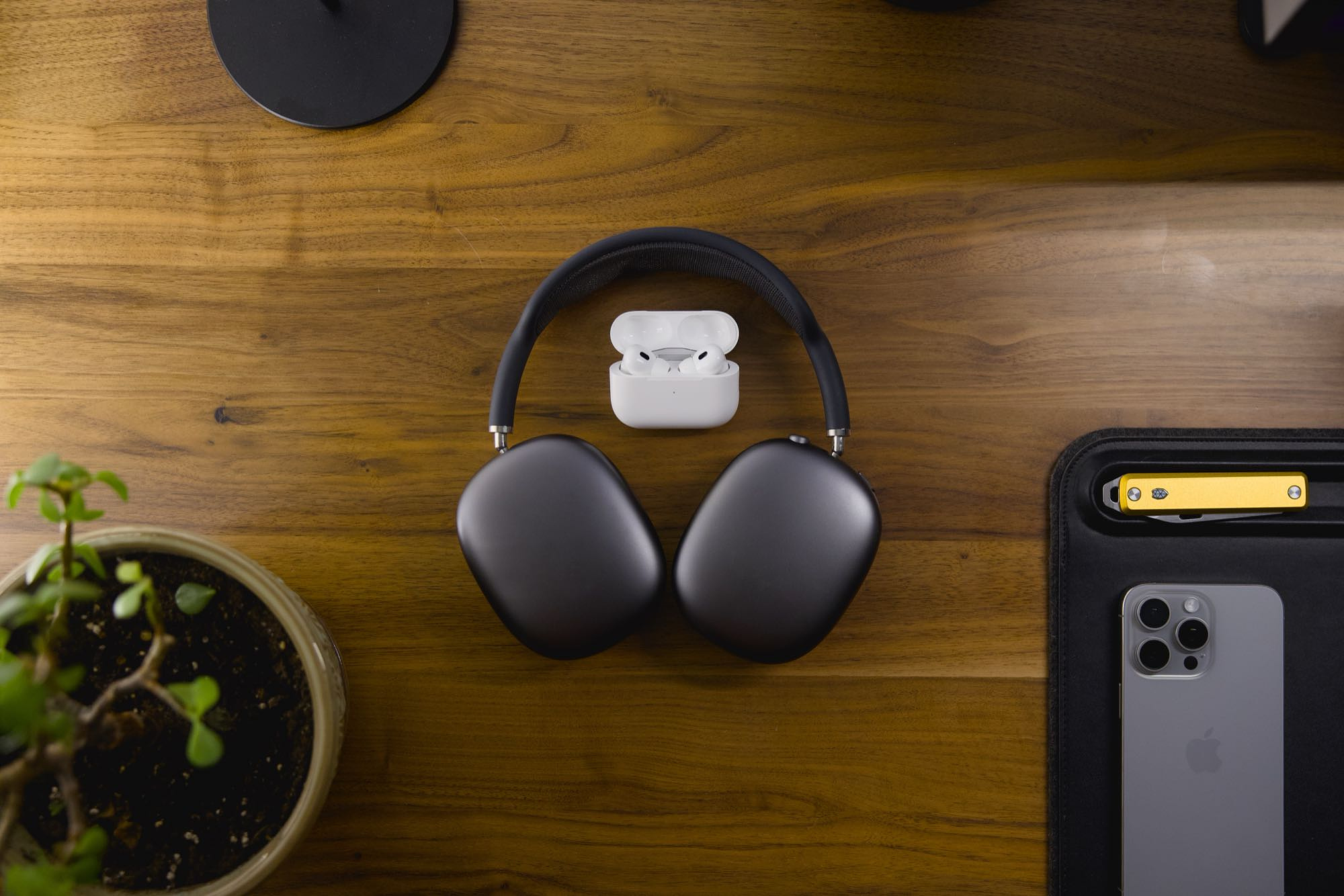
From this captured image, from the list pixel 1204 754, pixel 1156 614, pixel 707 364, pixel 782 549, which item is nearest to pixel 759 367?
pixel 707 364

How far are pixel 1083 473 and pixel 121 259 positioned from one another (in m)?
0.84

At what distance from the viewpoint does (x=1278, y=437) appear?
2.21ft

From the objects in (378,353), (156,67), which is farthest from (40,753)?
(156,67)

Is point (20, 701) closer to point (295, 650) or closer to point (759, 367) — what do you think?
point (295, 650)

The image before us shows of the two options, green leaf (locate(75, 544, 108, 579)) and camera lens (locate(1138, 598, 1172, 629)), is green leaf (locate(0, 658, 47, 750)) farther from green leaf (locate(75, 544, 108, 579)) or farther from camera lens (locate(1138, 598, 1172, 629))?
camera lens (locate(1138, 598, 1172, 629))

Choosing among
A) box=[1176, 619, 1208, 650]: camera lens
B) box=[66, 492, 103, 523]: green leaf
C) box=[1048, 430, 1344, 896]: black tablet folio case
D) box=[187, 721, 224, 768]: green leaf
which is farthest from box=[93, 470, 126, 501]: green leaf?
box=[1176, 619, 1208, 650]: camera lens

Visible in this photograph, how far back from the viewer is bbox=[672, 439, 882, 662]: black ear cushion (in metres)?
0.59

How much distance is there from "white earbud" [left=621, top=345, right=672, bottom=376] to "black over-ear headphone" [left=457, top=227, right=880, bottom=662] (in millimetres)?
86

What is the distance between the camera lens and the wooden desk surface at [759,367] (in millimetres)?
680

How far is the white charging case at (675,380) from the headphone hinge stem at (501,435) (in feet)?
0.31

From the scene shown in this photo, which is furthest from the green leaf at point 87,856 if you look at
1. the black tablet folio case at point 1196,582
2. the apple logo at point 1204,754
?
the apple logo at point 1204,754

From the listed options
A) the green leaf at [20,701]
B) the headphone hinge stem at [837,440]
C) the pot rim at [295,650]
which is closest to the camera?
the green leaf at [20,701]

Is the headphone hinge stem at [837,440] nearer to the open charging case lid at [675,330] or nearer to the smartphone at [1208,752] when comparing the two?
the open charging case lid at [675,330]

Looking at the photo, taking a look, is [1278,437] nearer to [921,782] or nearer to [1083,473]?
[1083,473]
